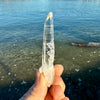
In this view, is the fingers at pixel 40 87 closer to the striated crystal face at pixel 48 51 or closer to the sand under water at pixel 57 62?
the striated crystal face at pixel 48 51

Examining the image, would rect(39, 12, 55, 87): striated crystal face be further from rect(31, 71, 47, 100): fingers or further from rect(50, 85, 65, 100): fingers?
rect(50, 85, 65, 100): fingers

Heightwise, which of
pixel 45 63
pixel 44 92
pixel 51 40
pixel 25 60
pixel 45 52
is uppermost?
pixel 51 40

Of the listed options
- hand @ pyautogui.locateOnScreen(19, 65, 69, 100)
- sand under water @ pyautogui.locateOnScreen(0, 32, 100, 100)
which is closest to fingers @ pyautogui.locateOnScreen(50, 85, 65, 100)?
hand @ pyautogui.locateOnScreen(19, 65, 69, 100)

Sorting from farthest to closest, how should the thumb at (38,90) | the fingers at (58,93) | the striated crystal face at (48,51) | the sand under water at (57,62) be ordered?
the sand under water at (57,62), the striated crystal face at (48,51), the thumb at (38,90), the fingers at (58,93)

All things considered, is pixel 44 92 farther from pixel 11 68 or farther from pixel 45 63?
pixel 11 68

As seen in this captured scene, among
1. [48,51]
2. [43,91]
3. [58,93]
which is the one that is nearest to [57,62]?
[48,51]

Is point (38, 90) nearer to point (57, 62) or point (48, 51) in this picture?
point (48, 51)

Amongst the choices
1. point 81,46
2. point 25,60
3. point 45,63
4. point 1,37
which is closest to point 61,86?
point 45,63

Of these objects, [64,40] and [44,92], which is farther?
[64,40]

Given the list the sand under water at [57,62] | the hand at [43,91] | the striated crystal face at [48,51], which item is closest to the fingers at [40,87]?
the hand at [43,91]
